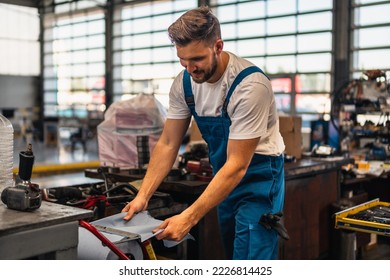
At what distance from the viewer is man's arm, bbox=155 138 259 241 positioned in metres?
1.51

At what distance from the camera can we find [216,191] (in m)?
1.57

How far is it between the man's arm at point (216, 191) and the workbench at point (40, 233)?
0.89ft

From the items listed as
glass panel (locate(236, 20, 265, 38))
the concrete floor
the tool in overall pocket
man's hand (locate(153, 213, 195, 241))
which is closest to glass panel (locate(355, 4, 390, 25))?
glass panel (locate(236, 20, 265, 38))

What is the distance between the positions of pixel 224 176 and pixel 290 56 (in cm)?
836

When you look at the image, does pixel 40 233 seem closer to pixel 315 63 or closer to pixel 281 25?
pixel 315 63

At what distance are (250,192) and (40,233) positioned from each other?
2.69ft

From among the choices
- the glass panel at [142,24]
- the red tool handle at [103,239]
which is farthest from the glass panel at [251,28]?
the red tool handle at [103,239]

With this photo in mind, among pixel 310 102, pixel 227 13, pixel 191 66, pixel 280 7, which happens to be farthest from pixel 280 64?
pixel 191 66

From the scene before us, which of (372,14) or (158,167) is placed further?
(372,14)

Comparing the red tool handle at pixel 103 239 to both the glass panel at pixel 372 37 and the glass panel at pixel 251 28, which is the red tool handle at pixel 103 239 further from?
the glass panel at pixel 251 28

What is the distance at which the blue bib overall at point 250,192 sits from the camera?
1812 millimetres

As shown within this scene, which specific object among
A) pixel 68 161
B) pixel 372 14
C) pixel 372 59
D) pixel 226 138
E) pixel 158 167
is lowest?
pixel 68 161

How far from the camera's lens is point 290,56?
9.59m

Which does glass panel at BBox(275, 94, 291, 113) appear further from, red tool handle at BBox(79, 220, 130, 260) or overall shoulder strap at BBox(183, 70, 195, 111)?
red tool handle at BBox(79, 220, 130, 260)
